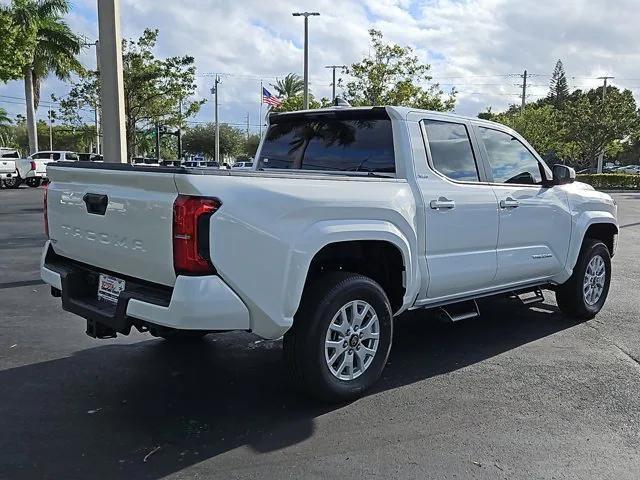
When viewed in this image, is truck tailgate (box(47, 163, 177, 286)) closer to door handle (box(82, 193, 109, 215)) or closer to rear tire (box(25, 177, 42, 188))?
door handle (box(82, 193, 109, 215))

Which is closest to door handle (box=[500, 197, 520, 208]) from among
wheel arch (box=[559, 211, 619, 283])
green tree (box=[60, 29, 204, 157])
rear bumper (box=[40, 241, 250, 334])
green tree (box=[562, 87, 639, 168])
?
wheel arch (box=[559, 211, 619, 283])

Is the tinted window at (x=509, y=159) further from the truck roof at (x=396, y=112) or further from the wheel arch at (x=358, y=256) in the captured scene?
the wheel arch at (x=358, y=256)

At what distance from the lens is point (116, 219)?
146 inches

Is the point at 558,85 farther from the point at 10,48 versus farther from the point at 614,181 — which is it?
the point at 10,48

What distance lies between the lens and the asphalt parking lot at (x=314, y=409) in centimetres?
332

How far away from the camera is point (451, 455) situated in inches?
136

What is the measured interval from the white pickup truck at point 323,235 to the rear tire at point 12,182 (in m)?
27.5

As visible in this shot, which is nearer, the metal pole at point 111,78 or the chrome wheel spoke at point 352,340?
the chrome wheel spoke at point 352,340

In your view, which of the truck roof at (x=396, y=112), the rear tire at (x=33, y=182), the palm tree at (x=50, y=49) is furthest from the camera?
the palm tree at (x=50, y=49)

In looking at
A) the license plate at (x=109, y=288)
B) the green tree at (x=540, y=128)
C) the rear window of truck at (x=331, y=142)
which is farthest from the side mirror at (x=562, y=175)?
the green tree at (x=540, y=128)

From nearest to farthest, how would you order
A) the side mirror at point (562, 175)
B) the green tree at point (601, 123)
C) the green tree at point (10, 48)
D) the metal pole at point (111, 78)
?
the side mirror at point (562, 175)
the metal pole at point (111, 78)
the green tree at point (10, 48)
the green tree at point (601, 123)

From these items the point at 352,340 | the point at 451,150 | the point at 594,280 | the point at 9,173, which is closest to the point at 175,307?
the point at 352,340

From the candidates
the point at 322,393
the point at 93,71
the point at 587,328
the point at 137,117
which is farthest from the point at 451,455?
the point at 93,71

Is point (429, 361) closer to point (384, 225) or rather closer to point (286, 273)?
point (384, 225)
